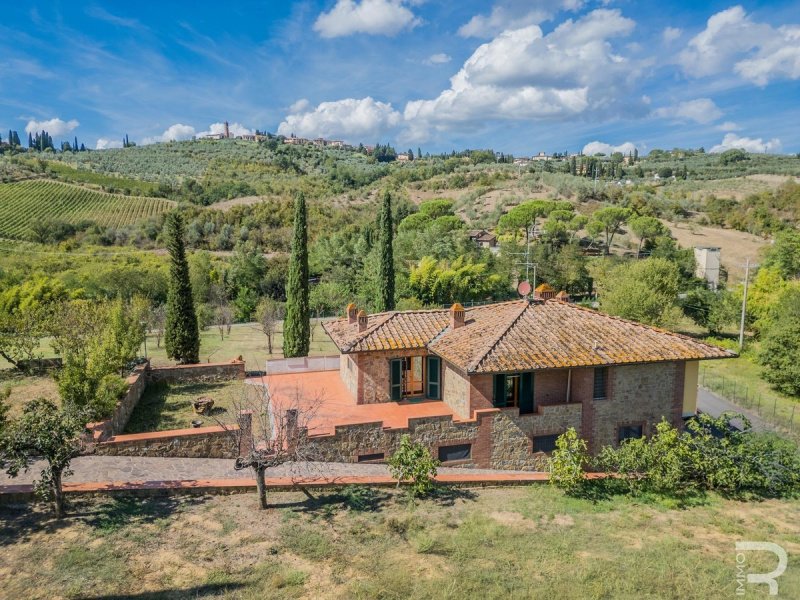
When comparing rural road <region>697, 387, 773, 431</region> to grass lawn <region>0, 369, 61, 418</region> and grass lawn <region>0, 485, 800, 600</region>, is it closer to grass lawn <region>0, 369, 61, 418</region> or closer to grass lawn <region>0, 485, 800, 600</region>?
grass lawn <region>0, 485, 800, 600</region>

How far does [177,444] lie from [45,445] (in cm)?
461

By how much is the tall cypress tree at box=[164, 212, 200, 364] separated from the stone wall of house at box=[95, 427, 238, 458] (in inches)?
428

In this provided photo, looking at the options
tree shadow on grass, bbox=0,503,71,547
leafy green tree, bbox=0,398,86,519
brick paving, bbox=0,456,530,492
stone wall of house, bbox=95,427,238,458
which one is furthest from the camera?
stone wall of house, bbox=95,427,238,458

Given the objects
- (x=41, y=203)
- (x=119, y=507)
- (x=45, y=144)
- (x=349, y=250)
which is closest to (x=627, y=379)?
(x=119, y=507)

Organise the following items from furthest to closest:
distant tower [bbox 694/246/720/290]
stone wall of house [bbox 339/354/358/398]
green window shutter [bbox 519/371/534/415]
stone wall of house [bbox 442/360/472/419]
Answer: distant tower [bbox 694/246/720/290], stone wall of house [bbox 339/354/358/398], green window shutter [bbox 519/371/534/415], stone wall of house [bbox 442/360/472/419]

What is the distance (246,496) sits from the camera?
11.9 metres

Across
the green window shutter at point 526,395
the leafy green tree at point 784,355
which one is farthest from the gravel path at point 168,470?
the leafy green tree at point 784,355

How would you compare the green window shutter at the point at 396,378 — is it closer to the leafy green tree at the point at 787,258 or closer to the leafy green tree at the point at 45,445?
the leafy green tree at the point at 45,445

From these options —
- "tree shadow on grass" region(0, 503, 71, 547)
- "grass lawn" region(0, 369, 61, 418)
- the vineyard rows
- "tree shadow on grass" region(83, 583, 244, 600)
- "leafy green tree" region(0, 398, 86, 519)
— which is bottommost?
"grass lawn" region(0, 369, 61, 418)

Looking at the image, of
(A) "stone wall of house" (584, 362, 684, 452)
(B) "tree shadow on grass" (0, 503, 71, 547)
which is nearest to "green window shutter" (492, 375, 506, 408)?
(A) "stone wall of house" (584, 362, 684, 452)

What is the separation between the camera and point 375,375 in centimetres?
1788

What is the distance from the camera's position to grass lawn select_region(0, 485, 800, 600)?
8312mm

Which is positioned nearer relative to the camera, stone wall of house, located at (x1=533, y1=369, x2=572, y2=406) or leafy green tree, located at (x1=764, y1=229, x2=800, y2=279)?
stone wall of house, located at (x1=533, y1=369, x2=572, y2=406)

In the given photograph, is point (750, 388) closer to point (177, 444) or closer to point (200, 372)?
point (200, 372)
